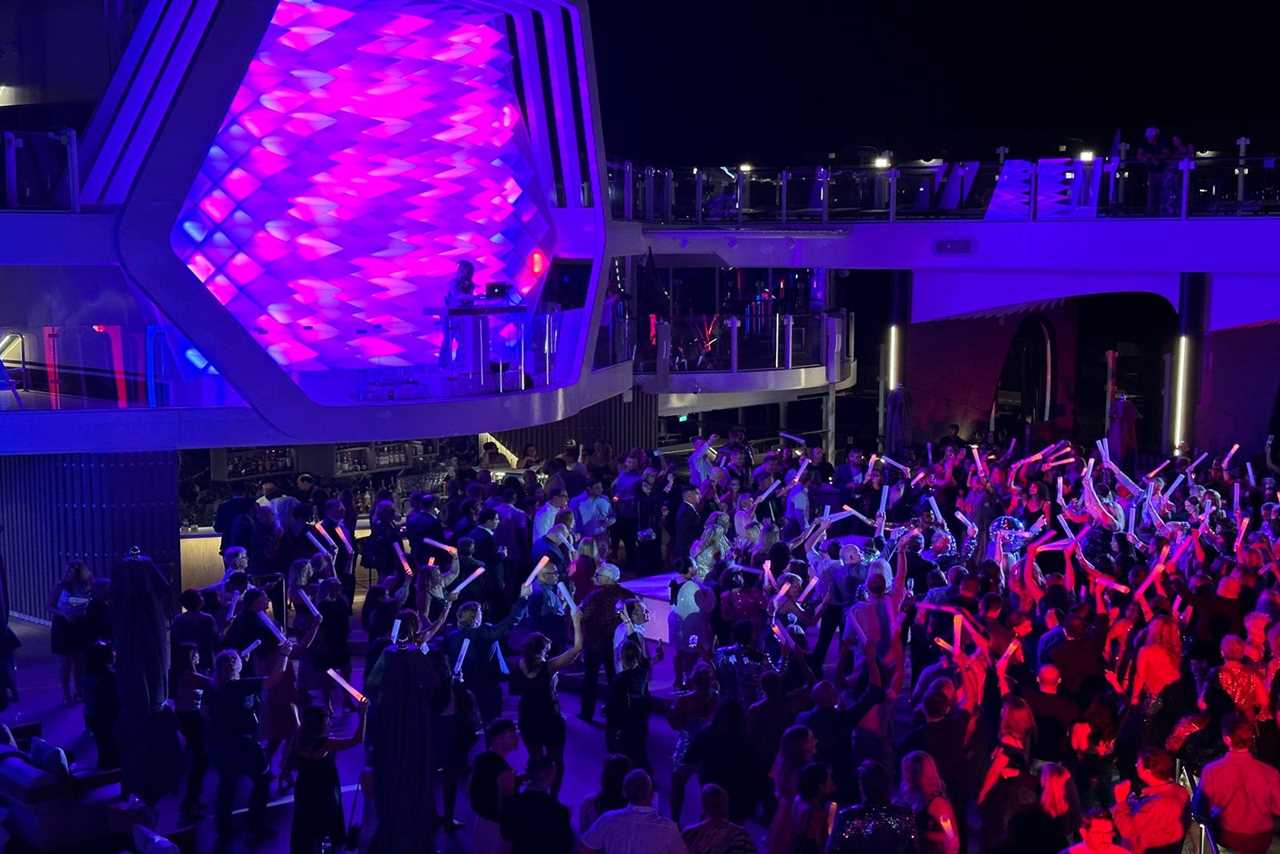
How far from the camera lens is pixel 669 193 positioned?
2203cm

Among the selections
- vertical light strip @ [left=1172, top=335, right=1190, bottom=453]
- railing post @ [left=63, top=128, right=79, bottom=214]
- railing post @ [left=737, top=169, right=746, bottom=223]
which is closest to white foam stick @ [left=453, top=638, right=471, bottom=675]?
railing post @ [left=63, top=128, right=79, bottom=214]

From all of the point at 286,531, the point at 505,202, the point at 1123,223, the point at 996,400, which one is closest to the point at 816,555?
the point at 286,531

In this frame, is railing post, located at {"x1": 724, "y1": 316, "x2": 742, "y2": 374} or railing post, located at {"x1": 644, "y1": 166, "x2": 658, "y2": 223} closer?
railing post, located at {"x1": 724, "y1": 316, "x2": 742, "y2": 374}

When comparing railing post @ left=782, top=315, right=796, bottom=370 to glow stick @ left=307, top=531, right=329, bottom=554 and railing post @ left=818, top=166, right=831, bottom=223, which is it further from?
glow stick @ left=307, top=531, right=329, bottom=554

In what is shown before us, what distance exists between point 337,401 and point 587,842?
820 centimetres

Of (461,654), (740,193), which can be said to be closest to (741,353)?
(740,193)

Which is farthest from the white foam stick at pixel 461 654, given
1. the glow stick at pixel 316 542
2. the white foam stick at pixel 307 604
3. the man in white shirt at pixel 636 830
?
the man in white shirt at pixel 636 830

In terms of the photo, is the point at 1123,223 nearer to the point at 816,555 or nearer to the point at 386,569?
the point at 816,555

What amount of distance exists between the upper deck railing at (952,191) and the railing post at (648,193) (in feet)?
0.07

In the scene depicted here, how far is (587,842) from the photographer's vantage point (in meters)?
7.10

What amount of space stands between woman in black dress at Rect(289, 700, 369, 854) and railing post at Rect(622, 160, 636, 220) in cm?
1327

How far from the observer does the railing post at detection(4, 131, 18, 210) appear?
13461 millimetres

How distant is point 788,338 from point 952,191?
345 cm

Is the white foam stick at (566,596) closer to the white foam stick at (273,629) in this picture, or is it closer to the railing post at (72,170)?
the white foam stick at (273,629)
